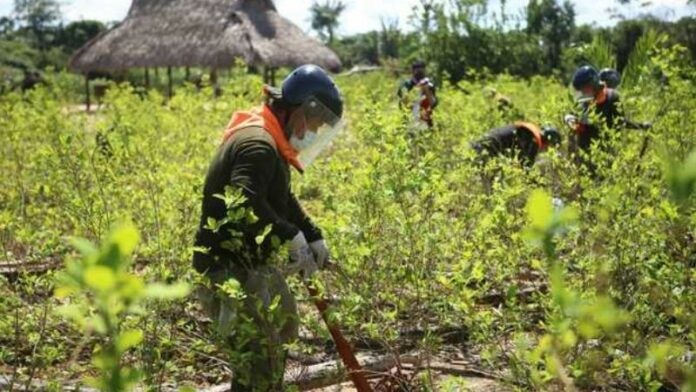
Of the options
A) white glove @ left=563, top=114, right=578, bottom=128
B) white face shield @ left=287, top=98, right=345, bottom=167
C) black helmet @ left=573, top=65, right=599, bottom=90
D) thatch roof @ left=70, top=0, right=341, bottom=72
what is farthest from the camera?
thatch roof @ left=70, top=0, right=341, bottom=72

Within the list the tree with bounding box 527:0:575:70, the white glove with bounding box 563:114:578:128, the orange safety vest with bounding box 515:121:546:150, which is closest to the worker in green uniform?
the white glove with bounding box 563:114:578:128

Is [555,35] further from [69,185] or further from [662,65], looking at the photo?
[69,185]

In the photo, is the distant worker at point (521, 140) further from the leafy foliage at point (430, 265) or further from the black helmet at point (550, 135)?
the leafy foliage at point (430, 265)

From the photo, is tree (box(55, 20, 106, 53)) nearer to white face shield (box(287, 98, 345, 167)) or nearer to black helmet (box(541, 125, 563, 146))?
black helmet (box(541, 125, 563, 146))

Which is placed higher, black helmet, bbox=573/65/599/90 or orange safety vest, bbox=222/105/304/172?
orange safety vest, bbox=222/105/304/172

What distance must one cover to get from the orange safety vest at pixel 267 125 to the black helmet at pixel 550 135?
3.94 meters

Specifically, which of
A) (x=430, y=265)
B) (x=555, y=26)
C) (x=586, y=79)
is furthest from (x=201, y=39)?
(x=430, y=265)

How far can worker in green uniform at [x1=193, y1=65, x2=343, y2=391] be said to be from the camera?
3389mm

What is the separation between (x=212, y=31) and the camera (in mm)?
24953

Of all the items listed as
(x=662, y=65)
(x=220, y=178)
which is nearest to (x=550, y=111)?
(x=662, y=65)

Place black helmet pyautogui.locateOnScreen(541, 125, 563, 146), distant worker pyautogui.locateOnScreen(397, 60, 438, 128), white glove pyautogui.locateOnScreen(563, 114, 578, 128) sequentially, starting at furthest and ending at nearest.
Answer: distant worker pyautogui.locateOnScreen(397, 60, 438, 128) → black helmet pyautogui.locateOnScreen(541, 125, 563, 146) → white glove pyautogui.locateOnScreen(563, 114, 578, 128)

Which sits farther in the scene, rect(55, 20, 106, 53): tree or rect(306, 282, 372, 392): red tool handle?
rect(55, 20, 106, 53): tree

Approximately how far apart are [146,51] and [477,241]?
23.5 meters

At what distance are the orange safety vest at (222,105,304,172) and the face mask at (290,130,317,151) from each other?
0.04 metres
